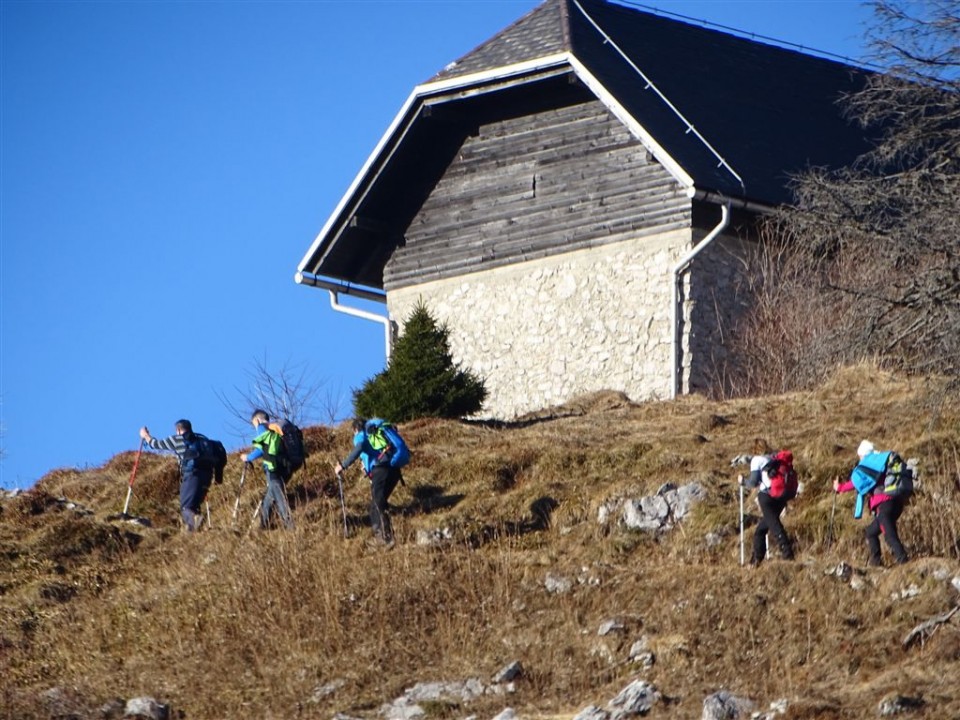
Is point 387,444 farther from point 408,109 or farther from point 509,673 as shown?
point 408,109

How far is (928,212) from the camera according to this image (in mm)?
20969

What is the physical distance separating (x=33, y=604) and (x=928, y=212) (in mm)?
10102

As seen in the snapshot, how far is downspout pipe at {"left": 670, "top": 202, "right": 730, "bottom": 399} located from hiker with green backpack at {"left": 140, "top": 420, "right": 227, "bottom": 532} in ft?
25.8

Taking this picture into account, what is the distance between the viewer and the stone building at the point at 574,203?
2822 cm

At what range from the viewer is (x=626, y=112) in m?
28.1

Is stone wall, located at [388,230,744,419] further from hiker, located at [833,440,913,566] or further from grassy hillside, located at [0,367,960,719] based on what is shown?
hiker, located at [833,440,913,566]

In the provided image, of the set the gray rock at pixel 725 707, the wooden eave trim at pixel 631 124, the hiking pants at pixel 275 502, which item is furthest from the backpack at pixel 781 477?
the wooden eave trim at pixel 631 124

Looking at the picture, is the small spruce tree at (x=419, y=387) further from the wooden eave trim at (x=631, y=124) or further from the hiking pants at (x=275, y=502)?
the hiking pants at (x=275, y=502)

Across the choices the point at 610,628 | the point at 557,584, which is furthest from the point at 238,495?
the point at 610,628

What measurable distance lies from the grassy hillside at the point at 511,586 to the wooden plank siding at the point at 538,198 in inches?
199

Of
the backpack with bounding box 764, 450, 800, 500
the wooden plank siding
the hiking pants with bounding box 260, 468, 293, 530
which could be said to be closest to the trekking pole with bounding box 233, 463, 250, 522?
the hiking pants with bounding box 260, 468, 293, 530

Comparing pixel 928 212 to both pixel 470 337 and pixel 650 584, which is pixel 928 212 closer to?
pixel 650 584

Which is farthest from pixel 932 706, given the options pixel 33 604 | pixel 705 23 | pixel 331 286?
pixel 705 23

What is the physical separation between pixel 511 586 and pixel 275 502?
12.3ft
